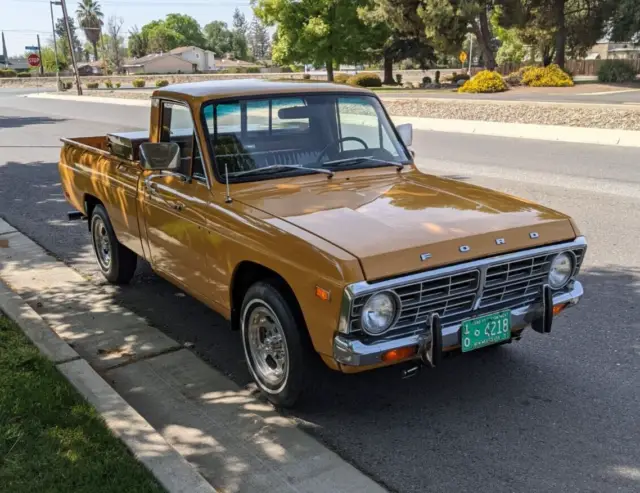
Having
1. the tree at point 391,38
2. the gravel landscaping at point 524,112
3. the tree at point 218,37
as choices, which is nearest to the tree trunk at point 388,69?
the tree at point 391,38

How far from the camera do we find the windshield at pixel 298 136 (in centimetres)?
445

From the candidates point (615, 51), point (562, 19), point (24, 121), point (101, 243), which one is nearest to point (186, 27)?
point (615, 51)

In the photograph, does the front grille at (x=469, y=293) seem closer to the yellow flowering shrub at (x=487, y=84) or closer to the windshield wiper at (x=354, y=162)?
the windshield wiper at (x=354, y=162)

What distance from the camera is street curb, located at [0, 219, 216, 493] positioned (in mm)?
3117

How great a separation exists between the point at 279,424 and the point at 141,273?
343 centimetres

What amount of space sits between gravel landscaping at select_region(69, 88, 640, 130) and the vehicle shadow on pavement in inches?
530

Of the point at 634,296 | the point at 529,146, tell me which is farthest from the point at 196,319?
the point at 529,146

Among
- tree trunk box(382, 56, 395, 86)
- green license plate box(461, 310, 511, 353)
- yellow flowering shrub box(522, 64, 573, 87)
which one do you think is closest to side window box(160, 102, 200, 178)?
green license plate box(461, 310, 511, 353)

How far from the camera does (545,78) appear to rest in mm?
37719

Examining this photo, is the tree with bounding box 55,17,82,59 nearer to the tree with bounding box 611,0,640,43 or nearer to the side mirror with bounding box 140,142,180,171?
the tree with bounding box 611,0,640,43

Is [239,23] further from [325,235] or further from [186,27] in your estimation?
[325,235]

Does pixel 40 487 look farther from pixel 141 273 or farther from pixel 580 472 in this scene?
pixel 141 273

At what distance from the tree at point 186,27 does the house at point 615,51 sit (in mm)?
96505

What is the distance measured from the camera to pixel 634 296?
552 centimetres
